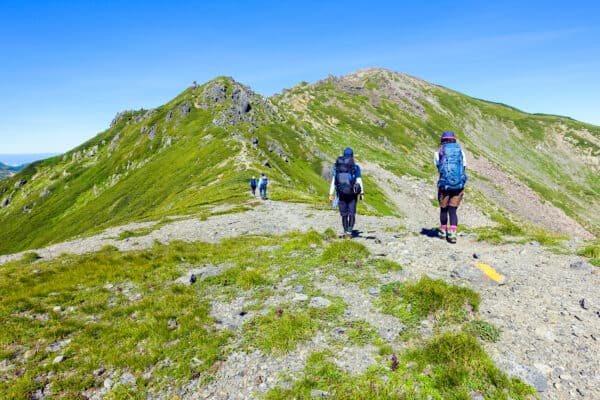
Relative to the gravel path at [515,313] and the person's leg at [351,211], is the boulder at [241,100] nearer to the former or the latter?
the person's leg at [351,211]

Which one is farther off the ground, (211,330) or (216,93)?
(216,93)

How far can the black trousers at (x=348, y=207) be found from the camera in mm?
14977

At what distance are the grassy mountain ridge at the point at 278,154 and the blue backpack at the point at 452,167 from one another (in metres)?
29.0

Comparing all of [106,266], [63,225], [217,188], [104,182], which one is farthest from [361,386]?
[104,182]

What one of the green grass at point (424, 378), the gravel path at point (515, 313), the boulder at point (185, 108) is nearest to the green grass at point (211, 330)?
the green grass at point (424, 378)

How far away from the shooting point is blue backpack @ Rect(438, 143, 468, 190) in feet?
43.2

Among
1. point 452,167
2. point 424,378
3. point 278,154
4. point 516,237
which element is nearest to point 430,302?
point 424,378

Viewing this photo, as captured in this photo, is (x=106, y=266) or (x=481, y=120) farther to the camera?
(x=481, y=120)

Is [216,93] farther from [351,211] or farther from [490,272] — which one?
[490,272]

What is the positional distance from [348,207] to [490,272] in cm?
680

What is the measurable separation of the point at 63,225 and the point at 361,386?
116411mm

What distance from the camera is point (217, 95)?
142 metres

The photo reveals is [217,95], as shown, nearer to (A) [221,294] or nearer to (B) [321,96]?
(B) [321,96]

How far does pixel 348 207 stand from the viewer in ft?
49.9
